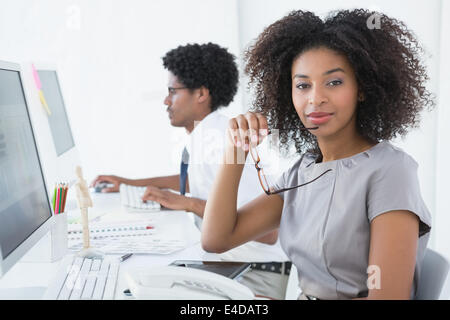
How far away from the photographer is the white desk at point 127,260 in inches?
42.6

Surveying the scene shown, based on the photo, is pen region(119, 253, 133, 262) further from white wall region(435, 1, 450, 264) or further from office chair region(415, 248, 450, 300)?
white wall region(435, 1, 450, 264)

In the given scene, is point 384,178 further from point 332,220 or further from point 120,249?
point 120,249

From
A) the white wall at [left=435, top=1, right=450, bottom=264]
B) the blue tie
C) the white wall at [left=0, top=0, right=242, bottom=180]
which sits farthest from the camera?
the white wall at [left=0, top=0, right=242, bottom=180]

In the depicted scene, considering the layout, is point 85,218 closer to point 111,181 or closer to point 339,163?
point 339,163

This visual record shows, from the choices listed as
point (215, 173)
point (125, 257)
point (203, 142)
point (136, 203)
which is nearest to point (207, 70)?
point (203, 142)

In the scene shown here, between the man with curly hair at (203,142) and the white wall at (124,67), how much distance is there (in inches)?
45.0

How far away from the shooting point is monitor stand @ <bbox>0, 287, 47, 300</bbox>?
1.00 metres

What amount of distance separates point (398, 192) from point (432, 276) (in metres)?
0.20

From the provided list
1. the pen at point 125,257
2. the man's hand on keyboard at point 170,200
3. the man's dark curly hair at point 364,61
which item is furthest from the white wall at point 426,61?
the pen at point 125,257

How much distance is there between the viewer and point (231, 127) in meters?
1.25

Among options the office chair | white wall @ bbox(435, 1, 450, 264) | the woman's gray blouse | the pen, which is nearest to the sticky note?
the pen

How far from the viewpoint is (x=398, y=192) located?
997mm
